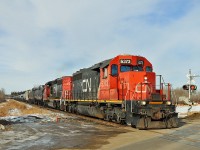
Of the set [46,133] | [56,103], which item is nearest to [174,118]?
[46,133]

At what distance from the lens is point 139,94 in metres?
17.1

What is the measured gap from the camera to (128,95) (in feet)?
57.1

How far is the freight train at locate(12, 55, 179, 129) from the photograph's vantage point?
1592cm

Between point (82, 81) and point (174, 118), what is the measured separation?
12.0 m

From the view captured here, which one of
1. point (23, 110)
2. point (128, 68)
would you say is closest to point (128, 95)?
point (128, 68)

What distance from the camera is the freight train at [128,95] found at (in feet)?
52.2

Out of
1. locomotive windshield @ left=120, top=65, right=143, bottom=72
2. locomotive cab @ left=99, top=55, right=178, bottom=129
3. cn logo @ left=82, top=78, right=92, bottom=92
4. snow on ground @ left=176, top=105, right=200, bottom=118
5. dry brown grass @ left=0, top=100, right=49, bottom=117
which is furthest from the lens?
dry brown grass @ left=0, top=100, right=49, bottom=117

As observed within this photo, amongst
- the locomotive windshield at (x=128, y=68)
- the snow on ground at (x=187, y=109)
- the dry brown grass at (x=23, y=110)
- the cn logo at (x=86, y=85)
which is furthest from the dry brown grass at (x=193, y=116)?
the dry brown grass at (x=23, y=110)

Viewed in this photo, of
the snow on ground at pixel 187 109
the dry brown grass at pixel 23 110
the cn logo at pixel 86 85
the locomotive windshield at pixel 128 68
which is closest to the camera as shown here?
the locomotive windshield at pixel 128 68

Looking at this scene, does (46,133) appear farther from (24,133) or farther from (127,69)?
(127,69)

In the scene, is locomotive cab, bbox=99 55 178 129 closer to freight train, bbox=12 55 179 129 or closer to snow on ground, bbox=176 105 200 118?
freight train, bbox=12 55 179 129

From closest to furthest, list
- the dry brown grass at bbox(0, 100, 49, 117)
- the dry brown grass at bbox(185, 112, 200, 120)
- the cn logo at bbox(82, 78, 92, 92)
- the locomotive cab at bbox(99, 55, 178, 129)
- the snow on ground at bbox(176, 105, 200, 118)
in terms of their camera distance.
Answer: the locomotive cab at bbox(99, 55, 178, 129), the dry brown grass at bbox(185, 112, 200, 120), the cn logo at bbox(82, 78, 92, 92), the snow on ground at bbox(176, 105, 200, 118), the dry brown grass at bbox(0, 100, 49, 117)

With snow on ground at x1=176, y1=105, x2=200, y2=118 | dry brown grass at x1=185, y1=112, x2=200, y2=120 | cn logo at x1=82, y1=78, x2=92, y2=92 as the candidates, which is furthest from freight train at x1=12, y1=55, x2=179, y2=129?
snow on ground at x1=176, y1=105, x2=200, y2=118

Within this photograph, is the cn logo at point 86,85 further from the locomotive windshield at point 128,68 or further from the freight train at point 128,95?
the locomotive windshield at point 128,68
